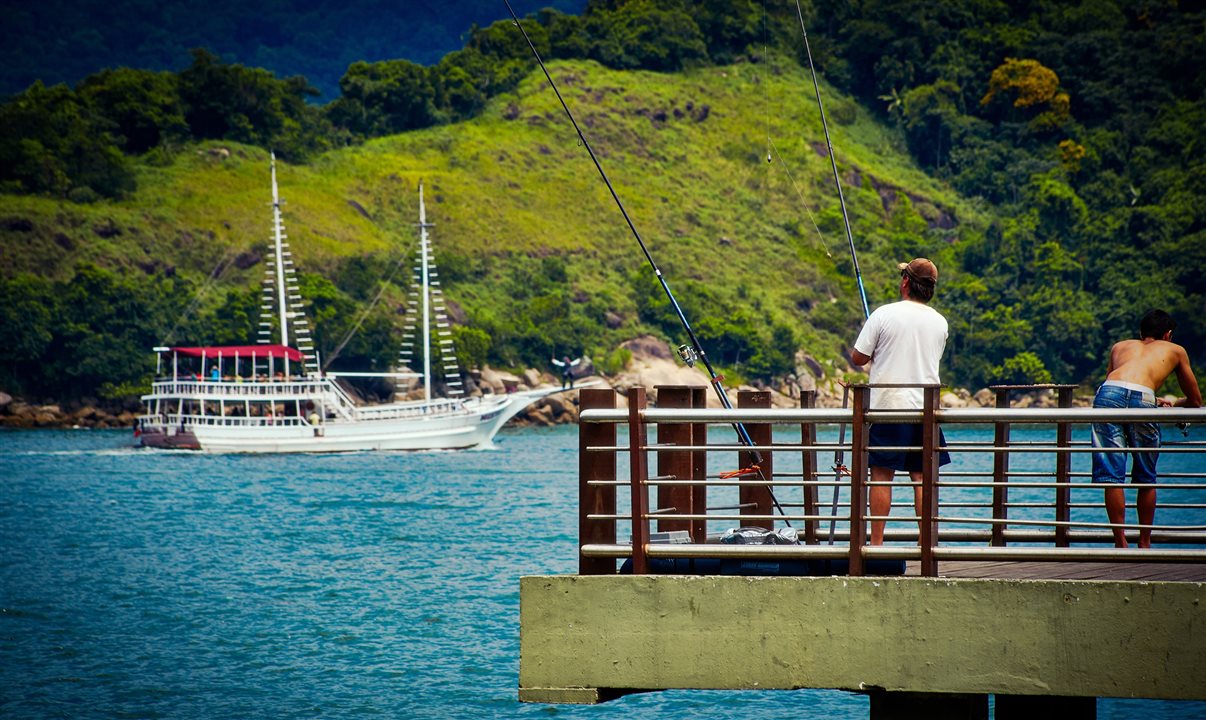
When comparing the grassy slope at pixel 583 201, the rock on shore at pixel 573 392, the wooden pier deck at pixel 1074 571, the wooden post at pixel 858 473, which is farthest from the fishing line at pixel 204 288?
the wooden post at pixel 858 473

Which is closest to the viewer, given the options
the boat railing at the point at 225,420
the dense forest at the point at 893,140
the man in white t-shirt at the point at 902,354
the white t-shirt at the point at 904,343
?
the man in white t-shirt at the point at 902,354

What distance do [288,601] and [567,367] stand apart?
78262mm

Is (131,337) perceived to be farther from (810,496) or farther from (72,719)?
(810,496)

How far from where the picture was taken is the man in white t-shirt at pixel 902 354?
25.7ft

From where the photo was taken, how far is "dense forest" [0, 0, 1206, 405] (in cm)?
10512

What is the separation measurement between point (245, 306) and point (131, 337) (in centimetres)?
809

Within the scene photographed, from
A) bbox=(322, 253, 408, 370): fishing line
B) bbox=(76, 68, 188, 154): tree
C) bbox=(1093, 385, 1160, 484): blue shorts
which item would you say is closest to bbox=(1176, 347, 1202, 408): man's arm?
bbox=(1093, 385, 1160, 484): blue shorts

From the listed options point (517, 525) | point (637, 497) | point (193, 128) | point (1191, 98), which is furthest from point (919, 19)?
point (637, 497)

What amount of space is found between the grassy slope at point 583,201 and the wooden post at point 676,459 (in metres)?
103

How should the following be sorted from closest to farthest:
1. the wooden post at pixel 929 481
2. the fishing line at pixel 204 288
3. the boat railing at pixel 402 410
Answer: the wooden post at pixel 929 481, the boat railing at pixel 402 410, the fishing line at pixel 204 288

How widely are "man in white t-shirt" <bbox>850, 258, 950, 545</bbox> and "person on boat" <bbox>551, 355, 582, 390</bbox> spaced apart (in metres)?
91.5

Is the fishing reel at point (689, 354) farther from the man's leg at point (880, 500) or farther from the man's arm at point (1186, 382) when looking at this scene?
the man's arm at point (1186, 382)

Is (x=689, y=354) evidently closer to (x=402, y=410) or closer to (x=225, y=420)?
(x=402, y=410)

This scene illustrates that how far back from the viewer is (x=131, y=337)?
103250 millimetres
